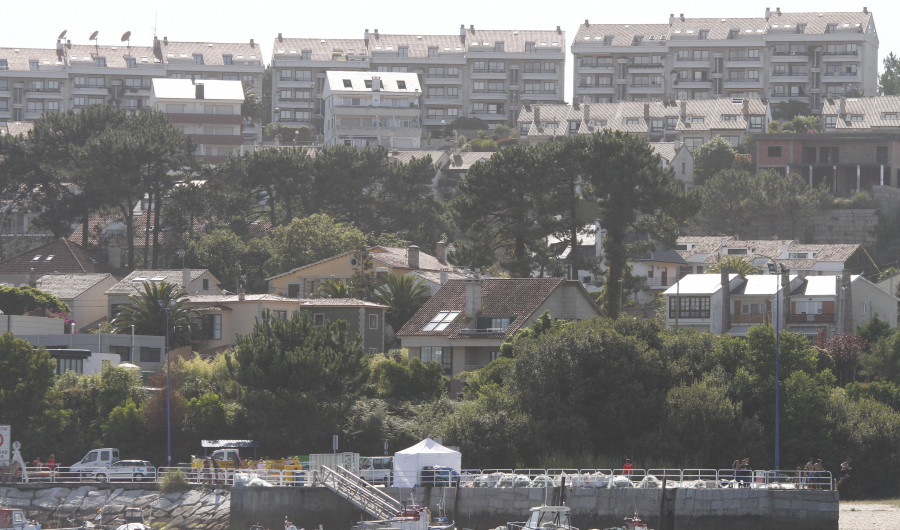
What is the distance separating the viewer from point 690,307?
104 m

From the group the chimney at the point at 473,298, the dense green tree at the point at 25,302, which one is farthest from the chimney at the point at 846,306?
the dense green tree at the point at 25,302

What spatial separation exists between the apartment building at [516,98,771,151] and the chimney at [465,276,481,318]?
75.1 metres

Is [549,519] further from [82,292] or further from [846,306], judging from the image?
[82,292]

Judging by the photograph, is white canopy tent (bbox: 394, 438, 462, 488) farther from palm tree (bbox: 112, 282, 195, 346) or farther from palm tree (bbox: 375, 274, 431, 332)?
palm tree (bbox: 375, 274, 431, 332)

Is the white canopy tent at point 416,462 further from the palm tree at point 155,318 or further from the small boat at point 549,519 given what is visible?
the palm tree at point 155,318

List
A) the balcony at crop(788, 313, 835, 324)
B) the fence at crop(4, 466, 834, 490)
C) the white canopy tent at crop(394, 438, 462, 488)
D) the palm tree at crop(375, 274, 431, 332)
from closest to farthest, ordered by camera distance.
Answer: the fence at crop(4, 466, 834, 490) < the white canopy tent at crop(394, 438, 462, 488) < the palm tree at crop(375, 274, 431, 332) < the balcony at crop(788, 313, 835, 324)

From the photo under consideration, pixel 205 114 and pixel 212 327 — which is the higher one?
pixel 205 114

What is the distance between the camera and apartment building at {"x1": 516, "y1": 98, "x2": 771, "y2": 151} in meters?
164

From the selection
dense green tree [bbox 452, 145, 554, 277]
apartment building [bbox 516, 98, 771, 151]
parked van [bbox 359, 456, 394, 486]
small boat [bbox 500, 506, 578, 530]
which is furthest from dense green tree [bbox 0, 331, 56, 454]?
apartment building [bbox 516, 98, 771, 151]

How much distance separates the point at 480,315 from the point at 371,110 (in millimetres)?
93457

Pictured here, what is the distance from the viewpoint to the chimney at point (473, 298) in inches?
3467

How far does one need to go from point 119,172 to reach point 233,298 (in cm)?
2572

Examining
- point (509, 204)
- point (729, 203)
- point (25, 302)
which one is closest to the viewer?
point (25, 302)

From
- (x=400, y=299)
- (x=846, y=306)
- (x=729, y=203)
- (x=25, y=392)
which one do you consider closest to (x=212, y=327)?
(x=400, y=299)
